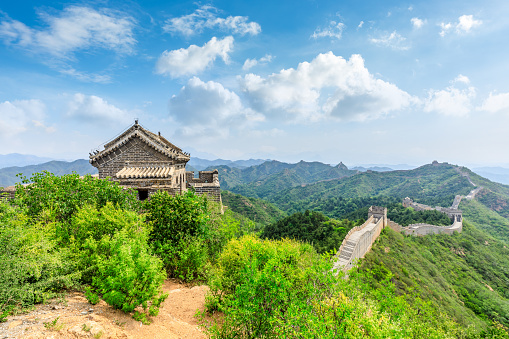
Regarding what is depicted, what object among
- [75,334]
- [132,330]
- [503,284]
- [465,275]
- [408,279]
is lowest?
[503,284]

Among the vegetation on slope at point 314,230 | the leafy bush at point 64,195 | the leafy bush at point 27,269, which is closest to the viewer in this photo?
the leafy bush at point 27,269

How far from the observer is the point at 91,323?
193 inches

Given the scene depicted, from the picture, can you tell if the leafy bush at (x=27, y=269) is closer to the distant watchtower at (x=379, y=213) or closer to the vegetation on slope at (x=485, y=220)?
the distant watchtower at (x=379, y=213)

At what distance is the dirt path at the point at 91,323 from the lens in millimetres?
4504

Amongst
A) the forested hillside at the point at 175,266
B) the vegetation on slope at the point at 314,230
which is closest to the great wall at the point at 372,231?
the forested hillside at the point at 175,266

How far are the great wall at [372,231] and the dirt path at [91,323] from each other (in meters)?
4.83

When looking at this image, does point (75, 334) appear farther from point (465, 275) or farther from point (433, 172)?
point (433, 172)

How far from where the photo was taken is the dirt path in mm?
4504

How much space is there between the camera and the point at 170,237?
9820mm

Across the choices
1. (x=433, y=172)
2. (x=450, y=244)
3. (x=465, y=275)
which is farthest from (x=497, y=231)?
(x=433, y=172)

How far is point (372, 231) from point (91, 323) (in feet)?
116

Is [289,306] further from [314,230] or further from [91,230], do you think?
[314,230]

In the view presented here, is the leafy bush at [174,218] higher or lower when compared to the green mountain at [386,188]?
higher

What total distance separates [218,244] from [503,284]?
191ft
